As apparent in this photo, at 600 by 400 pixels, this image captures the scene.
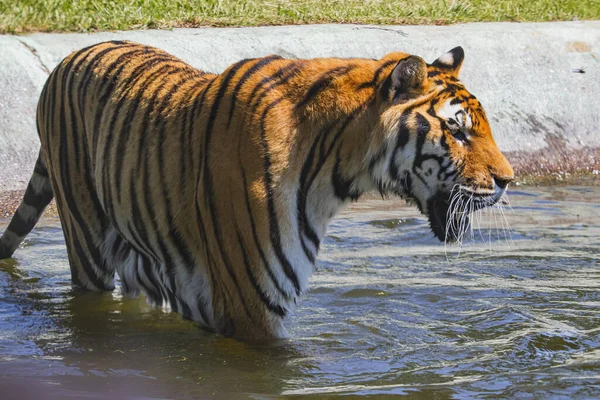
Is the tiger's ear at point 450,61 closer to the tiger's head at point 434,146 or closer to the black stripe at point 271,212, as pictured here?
the tiger's head at point 434,146

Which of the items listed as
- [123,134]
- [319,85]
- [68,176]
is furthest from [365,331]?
[68,176]

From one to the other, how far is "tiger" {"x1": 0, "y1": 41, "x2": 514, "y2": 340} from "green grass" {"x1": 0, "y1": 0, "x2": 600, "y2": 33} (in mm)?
3386

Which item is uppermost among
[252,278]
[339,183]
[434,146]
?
[434,146]

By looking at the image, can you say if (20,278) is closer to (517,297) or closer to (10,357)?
(10,357)

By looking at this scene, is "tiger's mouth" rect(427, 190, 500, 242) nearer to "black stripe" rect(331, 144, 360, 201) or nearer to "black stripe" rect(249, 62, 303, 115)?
"black stripe" rect(331, 144, 360, 201)

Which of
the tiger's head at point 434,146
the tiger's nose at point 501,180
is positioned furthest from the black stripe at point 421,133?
the tiger's nose at point 501,180

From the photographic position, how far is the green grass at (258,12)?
23.6ft

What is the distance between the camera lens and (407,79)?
3.56 metres

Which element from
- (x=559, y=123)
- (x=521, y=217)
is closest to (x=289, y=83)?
(x=521, y=217)

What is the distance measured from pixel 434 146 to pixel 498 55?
4.58 meters

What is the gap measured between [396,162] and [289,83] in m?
0.50

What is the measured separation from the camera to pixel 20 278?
5230 mm

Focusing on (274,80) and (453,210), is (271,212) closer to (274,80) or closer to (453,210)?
(274,80)

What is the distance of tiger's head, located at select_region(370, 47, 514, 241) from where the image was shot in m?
3.57
